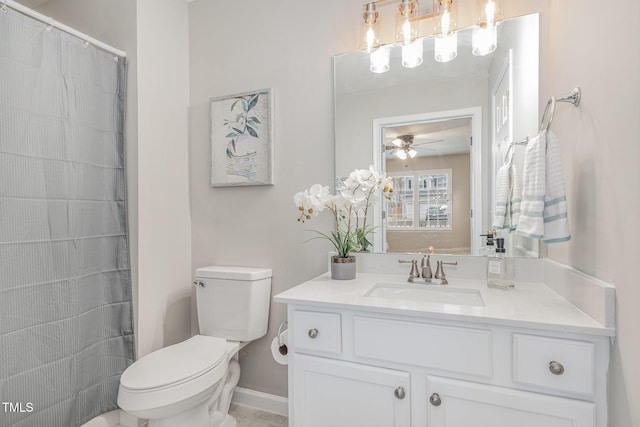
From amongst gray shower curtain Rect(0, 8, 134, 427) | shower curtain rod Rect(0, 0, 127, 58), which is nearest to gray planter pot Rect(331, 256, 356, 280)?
gray shower curtain Rect(0, 8, 134, 427)

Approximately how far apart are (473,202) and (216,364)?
140 cm

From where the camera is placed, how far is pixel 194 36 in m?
2.18

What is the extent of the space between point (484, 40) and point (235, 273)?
167 centimetres

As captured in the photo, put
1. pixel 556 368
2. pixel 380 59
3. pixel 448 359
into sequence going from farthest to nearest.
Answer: pixel 380 59, pixel 448 359, pixel 556 368

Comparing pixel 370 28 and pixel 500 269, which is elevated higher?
pixel 370 28

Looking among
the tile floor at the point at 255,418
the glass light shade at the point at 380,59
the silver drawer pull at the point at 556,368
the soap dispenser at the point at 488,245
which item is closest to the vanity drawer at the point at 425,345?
the silver drawer pull at the point at 556,368

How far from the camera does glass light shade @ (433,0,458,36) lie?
5.11 ft

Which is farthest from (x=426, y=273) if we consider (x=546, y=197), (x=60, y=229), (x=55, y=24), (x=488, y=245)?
(x=55, y=24)

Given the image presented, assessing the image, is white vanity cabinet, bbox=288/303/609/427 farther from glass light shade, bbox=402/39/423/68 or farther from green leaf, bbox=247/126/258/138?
glass light shade, bbox=402/39/423/68

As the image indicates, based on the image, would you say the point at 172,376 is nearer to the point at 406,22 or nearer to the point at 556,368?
the point at 556,368

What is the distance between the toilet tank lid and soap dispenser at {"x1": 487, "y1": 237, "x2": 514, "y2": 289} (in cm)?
112

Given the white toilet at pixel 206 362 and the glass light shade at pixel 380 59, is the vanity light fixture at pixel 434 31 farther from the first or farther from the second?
the white toilet at pixel 206 362

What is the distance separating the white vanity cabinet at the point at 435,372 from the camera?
933 millimetres

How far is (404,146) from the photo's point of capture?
1.68 metres
